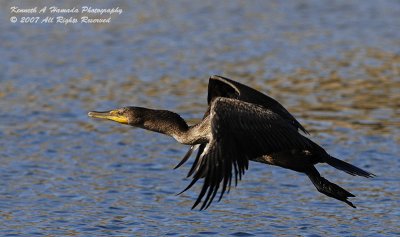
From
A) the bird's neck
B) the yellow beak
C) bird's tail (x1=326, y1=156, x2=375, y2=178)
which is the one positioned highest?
the yellow beak

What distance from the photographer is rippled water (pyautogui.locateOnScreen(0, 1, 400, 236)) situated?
8469 millimetres

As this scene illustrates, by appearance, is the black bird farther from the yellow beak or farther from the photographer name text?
the photographer name text

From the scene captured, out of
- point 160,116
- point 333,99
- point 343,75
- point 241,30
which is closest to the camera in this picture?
point 160,116

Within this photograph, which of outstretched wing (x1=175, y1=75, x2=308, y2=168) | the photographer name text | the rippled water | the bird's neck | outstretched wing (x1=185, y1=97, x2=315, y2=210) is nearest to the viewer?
outstretched wing (x1=185, y1=97, x2=315, y2=210)

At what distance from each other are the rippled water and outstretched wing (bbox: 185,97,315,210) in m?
1.01

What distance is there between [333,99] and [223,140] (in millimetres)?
6255

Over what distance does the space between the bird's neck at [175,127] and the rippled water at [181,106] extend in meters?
0.81

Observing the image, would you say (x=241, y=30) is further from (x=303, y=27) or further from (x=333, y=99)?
(x=333, y=99)

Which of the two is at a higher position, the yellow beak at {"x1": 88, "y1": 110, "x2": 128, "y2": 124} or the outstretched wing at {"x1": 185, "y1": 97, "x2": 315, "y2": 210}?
the yellow beak at {"x1": 88, "y1": 110, "x2": 128, "y2": 124}

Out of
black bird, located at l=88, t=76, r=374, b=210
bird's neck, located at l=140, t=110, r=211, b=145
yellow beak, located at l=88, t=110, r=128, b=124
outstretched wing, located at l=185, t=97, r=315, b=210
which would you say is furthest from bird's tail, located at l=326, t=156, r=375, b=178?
yellow beak, located at l=88, t=110, r=128, b=124

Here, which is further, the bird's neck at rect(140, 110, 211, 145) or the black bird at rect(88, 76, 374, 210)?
the bird's neck at rect(140, 110, 211, 145)

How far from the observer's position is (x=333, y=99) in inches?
513

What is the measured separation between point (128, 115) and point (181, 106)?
4.42 m

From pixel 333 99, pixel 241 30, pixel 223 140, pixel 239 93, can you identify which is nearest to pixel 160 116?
pixel 239 93
